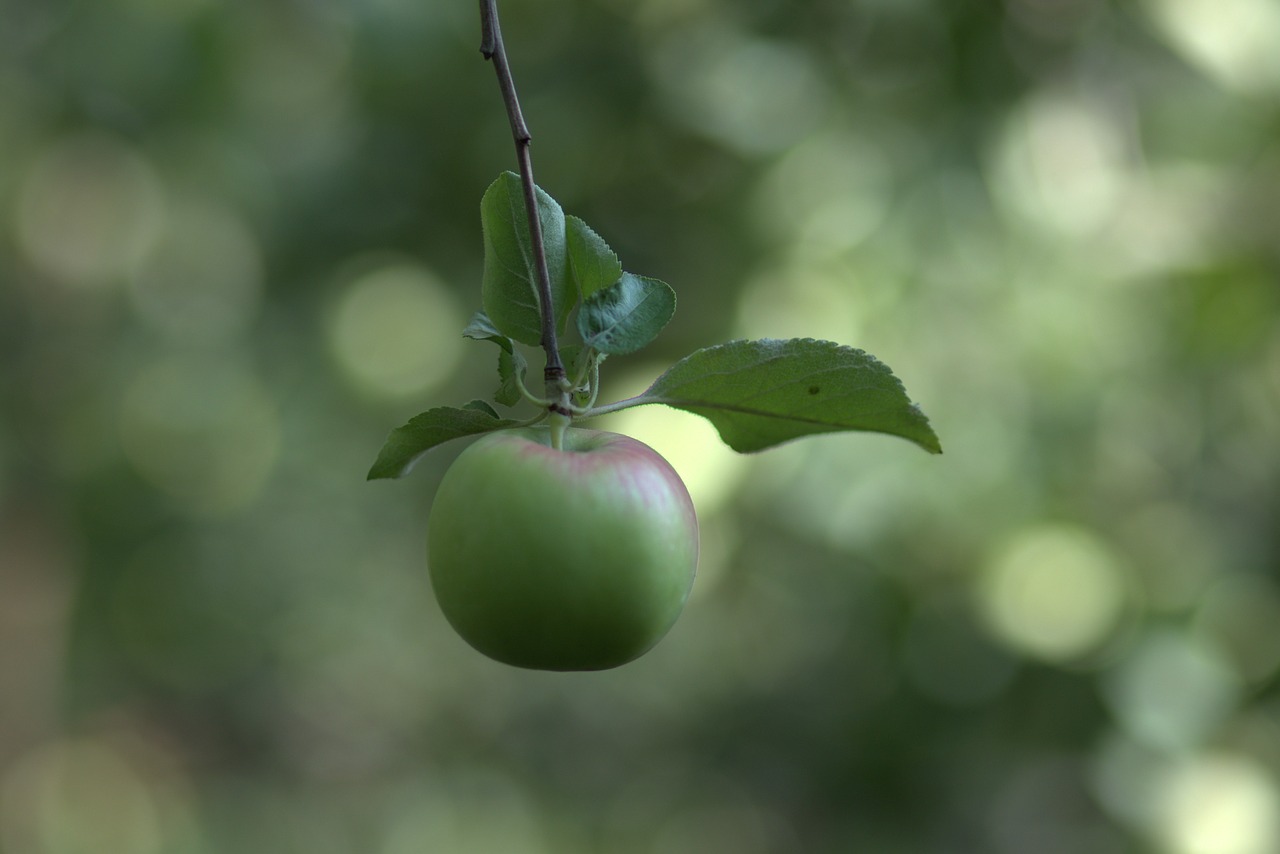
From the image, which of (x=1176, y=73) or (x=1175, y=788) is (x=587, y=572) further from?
(x=1176, y=73)

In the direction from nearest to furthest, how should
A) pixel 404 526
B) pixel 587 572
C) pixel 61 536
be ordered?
pixel 587 572, pixel 61 536, pixel 404 526

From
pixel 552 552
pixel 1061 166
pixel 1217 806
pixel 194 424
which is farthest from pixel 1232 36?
pixel 194 424

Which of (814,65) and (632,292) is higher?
(814,65)

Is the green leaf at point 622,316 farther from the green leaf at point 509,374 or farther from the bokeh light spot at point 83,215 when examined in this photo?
the bokeh light spot at point 83,215

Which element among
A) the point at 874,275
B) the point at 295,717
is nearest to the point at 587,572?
the point at 874,275

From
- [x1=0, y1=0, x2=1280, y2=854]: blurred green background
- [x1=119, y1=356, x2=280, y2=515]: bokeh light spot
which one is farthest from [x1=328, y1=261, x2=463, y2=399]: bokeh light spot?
[x1=119, y1=356, x2=280, y2=515]: bokeh light spot

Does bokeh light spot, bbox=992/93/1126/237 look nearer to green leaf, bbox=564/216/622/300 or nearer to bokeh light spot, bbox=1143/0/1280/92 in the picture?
bokeh light spot, bbox=1143/0/1280/92
